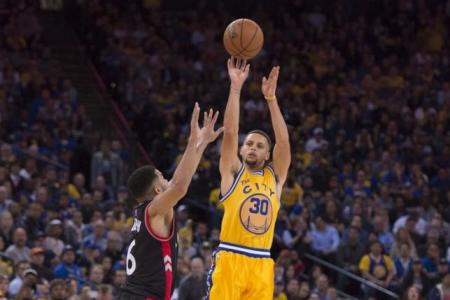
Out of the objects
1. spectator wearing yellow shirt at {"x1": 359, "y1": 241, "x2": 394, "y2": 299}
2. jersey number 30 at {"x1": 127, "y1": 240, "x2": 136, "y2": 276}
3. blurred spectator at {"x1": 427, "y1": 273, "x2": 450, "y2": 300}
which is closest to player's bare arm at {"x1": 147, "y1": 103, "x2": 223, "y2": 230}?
jersey number 30 at {"x1": 127, "y1": 240, "x2": 136, "y2": 276}

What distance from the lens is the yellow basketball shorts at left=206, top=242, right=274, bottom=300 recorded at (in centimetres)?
990

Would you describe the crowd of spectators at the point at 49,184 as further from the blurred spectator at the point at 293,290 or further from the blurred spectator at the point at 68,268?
the blurred spectator at the point at 293,290

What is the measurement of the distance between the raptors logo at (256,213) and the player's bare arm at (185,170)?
135 cm

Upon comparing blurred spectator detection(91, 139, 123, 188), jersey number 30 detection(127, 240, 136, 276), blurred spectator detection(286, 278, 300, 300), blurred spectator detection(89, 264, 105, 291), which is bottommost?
jersey number 30 detection(127, 240, 136, 276)

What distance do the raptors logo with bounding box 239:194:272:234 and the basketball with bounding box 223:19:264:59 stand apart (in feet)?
4.60

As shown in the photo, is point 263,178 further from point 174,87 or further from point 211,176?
point 174,87

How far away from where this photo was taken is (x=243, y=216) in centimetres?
1001

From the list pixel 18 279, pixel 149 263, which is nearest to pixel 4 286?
pixel 18 279

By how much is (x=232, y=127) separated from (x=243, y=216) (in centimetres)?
77

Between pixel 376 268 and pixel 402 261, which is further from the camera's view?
pixel 402 261

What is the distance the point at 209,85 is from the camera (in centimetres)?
2431

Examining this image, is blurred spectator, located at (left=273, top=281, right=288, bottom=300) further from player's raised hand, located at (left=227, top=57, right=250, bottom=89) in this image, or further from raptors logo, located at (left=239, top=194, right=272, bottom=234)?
player's raised hand, located at (left=227, top=57, right=250, bottom=89)

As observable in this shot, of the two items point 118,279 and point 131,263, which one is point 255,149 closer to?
point 131,263

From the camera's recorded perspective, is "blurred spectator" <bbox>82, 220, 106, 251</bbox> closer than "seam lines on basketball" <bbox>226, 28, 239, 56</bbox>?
No
